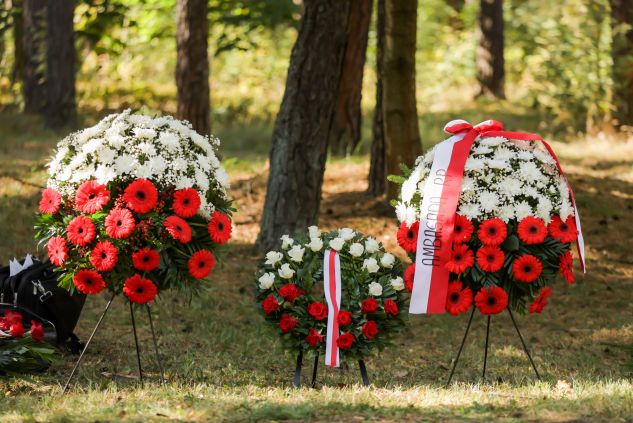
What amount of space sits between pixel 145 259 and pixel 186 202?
46cm

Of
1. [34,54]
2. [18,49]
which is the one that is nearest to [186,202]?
[34,54]

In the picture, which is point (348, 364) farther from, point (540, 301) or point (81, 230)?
point (81, 230)

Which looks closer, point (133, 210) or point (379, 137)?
point (133, 210)

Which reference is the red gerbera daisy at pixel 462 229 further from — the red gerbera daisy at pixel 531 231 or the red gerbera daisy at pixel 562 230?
the red gerbera daisy at pixel 562 230

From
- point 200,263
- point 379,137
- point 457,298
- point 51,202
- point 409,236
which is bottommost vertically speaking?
point 457,298

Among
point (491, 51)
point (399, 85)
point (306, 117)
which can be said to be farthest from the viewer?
point (491, 51)

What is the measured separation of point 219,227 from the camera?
6.71m

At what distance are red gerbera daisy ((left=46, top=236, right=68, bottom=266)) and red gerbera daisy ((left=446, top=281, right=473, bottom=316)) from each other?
2.59 m

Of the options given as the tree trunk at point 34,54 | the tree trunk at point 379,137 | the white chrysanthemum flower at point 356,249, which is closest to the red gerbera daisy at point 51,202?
the white chrysanthemum flower at point 356,249

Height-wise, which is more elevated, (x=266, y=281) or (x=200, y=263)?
(x=200, y=263)

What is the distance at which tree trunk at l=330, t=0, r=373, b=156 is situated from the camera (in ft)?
45.0

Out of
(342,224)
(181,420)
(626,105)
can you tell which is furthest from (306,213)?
(626,105)

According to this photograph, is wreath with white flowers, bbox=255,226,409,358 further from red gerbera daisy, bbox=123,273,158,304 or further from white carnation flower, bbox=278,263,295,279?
red gerbera daisy, bbox=123,273,158,304

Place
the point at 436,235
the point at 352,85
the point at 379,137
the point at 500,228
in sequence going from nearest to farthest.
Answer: the point at 500,228 → the point at 436,235 → the point at 379,137 → the point at 352,85
